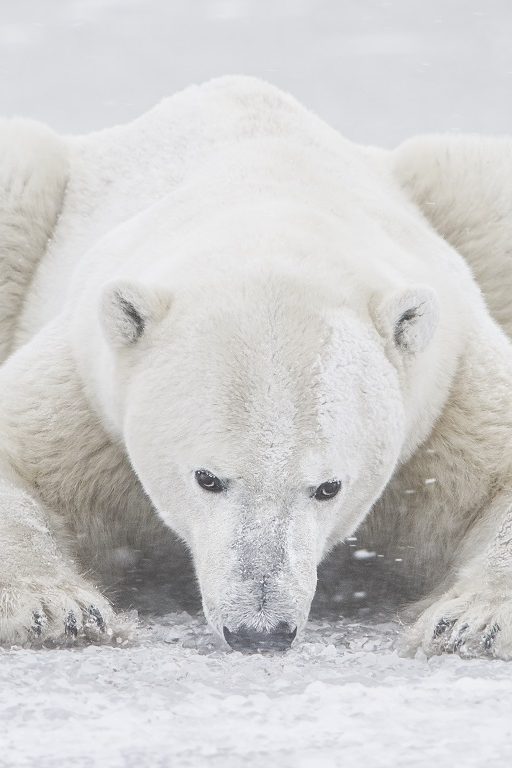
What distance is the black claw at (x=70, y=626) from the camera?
10.9ft

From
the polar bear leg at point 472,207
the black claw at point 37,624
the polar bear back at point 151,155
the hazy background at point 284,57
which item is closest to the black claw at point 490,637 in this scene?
the black claw at point 37,624

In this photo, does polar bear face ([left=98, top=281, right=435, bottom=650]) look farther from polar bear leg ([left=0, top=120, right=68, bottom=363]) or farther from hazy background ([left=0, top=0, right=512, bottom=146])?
hazy background ([left=0, top=0, right=512, bottom=146])

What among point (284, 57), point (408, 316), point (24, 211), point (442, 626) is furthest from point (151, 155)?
point (284, 57)

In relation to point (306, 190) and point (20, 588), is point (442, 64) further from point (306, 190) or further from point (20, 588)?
point (20, 588)

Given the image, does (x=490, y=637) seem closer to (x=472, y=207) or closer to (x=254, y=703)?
(x=254, y=703)

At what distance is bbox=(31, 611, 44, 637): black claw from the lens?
3.29 m

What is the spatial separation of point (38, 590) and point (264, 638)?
69cm

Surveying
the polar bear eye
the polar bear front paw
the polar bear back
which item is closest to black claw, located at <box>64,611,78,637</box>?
the polar bear eye

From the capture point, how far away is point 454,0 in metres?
18.7

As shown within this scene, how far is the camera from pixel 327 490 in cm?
336

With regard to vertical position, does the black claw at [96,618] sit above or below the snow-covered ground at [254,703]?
below

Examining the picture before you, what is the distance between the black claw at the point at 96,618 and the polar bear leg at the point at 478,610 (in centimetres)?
77

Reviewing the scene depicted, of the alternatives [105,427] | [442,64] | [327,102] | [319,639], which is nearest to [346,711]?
[319,639]

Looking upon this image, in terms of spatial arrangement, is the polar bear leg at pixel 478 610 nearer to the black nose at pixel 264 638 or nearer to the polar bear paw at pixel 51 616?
the black nose at pixel 264 638
